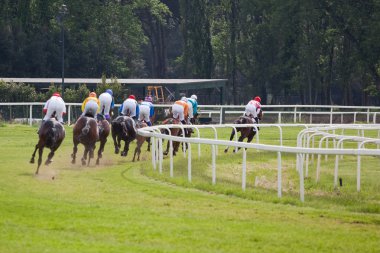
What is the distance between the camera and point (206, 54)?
2852 inches

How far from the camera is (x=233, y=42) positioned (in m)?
73.3

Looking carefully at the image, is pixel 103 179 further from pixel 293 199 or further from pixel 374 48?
pixel 374 48

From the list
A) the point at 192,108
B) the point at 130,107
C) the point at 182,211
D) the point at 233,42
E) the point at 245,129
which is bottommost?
the point at 182,211

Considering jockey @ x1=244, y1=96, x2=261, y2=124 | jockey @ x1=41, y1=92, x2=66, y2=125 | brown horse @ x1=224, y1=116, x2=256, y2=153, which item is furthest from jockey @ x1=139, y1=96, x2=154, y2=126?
jockey @ x1=41, y1=92, x2=66, y2=125

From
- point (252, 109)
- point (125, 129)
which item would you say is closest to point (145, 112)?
point (125, 129)

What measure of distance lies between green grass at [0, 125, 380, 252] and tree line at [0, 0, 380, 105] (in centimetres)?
4075

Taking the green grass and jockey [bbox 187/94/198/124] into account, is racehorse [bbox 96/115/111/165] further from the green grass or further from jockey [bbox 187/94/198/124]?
jockey [bbox 187/94/198/124]

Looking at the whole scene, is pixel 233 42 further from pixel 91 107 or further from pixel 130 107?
pixel 91 107

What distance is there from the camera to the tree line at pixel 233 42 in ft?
208

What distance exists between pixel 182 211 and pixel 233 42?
58377 mm

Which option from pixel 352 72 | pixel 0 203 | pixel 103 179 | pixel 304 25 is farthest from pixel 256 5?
pixel 0 203

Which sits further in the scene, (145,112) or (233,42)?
(233,42)

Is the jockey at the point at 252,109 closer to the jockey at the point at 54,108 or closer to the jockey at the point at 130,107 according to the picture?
the jockey at the point at 130,107

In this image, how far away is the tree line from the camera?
63500 millimetres
